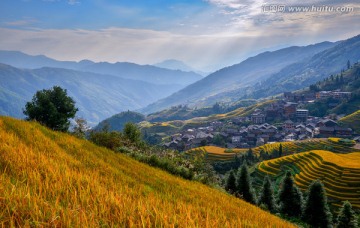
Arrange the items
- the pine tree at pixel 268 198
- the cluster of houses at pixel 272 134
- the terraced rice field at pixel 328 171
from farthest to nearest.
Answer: the cluster of houses at pixel 272 134 → the terraced rice field at pixel 328 171 → the pine tree at pixel 268 198

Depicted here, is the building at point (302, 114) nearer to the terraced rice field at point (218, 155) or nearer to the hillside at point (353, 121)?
the hillside at point (353, 121)

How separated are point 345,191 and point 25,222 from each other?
69.3 m

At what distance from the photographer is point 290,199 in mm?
38844

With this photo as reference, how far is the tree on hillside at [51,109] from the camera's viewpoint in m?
28.4

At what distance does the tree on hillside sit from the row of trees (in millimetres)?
21133

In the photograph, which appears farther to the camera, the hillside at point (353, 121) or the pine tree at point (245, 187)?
the hillside at point (353, 121)

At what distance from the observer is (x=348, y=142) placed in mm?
98938

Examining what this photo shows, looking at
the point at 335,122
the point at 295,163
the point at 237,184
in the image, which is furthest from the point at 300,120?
the point at 237,184

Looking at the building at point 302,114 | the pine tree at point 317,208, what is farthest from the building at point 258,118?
the pine tree at point 317,208

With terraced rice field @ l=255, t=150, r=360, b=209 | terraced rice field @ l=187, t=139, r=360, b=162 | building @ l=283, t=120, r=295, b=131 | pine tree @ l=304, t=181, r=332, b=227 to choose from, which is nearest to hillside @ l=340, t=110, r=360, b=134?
building @ l=283, t=120, r=295, b=131

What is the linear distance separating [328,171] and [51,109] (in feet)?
218

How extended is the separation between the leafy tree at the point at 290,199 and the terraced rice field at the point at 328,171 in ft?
67.1

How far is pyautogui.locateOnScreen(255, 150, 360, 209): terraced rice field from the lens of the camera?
5741 centimetres

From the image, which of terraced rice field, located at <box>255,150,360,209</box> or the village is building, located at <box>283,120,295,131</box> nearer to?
the village
